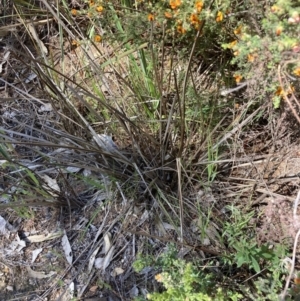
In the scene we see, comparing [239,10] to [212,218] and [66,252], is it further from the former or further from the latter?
[66,252]

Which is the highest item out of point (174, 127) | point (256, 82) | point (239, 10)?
point (239, 10)

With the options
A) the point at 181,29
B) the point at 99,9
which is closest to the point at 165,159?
the point at 181,29

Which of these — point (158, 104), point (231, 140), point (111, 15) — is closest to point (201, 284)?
point (231, 140)

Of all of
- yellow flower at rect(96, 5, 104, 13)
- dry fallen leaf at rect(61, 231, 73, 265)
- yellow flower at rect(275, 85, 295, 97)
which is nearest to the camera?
yellow flower at rect(275, 85, 295, 97)

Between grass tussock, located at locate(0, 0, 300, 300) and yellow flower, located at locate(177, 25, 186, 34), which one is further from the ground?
yellow flower, located at locate(177, 25, 186, 34)

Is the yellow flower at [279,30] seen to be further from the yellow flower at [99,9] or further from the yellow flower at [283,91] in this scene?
the yellow flower at [99,9]

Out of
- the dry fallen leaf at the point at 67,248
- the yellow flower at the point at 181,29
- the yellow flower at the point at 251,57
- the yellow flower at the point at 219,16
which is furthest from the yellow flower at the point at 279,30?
the dry fallen leaf at the point at 67,248

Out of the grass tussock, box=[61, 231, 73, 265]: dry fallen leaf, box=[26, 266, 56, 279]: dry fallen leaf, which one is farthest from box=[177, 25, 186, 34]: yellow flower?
box=[26, 266, 56, 279]: dry fallen leaf

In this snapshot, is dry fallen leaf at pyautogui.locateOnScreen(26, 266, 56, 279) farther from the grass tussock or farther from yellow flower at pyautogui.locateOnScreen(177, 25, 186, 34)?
yellow flower at pyautogui.locateOnScreen(177, 25, 186, 34)

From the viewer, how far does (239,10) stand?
1.52 meters

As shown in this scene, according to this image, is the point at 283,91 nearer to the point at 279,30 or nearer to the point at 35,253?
the point at 279,30

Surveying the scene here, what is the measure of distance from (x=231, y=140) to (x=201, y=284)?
1.77 feet

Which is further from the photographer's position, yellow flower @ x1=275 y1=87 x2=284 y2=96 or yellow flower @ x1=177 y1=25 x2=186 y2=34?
yellow flower @ x1=177 y1=25 x2=186 y2=34

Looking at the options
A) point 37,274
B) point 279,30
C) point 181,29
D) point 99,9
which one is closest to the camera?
point 279,30
